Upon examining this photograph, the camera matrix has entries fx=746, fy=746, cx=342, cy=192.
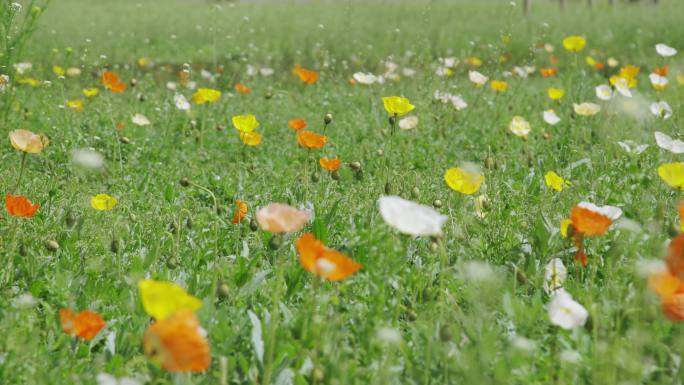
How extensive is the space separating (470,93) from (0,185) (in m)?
4.43

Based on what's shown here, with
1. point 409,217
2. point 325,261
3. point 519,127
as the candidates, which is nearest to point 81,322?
point 325,261

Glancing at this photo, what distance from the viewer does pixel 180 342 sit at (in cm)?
126

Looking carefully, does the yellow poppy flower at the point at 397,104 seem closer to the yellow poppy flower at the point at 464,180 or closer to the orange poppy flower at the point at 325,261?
the yellow poppy flower at the point at 464,180

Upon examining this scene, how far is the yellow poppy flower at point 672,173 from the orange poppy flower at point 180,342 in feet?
4.88

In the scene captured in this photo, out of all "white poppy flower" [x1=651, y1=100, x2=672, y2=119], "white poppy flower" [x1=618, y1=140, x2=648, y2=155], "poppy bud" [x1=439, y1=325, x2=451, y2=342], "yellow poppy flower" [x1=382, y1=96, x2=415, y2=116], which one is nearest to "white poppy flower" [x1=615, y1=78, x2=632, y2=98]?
"white poppy flower" [x1=651, y1=100, x2=672, y2=119]

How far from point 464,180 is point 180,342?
1275mm

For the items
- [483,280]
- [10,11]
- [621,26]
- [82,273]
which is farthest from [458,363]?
[621,26]

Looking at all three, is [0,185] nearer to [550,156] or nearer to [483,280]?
[483,280]

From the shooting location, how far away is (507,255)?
8.73 ft

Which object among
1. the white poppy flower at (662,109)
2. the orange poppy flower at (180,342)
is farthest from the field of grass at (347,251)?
the white poppy flower at (662,109)

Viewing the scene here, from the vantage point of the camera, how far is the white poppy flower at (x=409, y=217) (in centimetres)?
154

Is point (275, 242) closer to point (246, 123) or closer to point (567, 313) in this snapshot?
point (567, 313)

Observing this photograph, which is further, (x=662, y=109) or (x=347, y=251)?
(x=662, y=109)

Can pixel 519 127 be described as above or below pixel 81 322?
below
